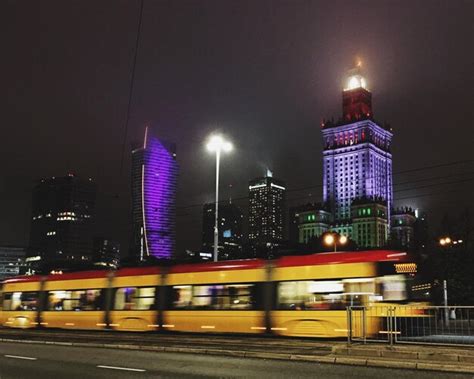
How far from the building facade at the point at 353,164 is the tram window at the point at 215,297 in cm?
15704

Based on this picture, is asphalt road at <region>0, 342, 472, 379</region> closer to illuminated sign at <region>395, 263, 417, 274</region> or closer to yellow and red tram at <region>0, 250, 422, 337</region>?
yellow and red tram at <region>0, 250, 422, 337</region>

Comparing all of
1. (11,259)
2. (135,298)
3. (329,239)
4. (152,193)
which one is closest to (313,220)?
(152,193)

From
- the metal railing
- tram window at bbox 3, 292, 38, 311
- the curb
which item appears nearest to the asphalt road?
the curb

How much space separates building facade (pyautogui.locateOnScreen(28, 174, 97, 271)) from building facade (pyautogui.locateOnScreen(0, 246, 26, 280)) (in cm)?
320

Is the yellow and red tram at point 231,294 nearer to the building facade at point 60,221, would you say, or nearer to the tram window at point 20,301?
the tram window at point 20,301

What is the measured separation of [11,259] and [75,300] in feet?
445

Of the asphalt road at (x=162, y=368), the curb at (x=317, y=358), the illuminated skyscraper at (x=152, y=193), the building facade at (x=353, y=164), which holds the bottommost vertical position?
the asphalt road at (x=162, y=368)

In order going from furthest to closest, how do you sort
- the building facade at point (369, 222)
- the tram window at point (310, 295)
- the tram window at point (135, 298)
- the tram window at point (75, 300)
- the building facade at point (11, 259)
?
the building facade at point (369, 222) → the building facade at point (11, 259) → the tram window at point (75, 300) → the tram window at point (135, 298) → the tram window at point (310, 295)

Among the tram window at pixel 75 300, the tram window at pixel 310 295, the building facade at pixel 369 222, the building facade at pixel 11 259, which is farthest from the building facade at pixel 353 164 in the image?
the tram window at pixel 310 295

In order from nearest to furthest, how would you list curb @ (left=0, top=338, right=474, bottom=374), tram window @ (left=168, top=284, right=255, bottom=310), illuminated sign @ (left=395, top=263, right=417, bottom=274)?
curb @ (left=0, top=338, right=474, bottom=374), illuminated sign @ (left=395, top=263, right=417, bottom=274), tram window @ (left=168, top=284, right=255, bottom=310)

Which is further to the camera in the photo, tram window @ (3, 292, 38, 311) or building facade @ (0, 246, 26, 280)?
building facade @ (0, 246, 26, 280)

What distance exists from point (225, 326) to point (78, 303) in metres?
10.2

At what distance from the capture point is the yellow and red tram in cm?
2023

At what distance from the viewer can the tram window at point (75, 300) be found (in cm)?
2887
